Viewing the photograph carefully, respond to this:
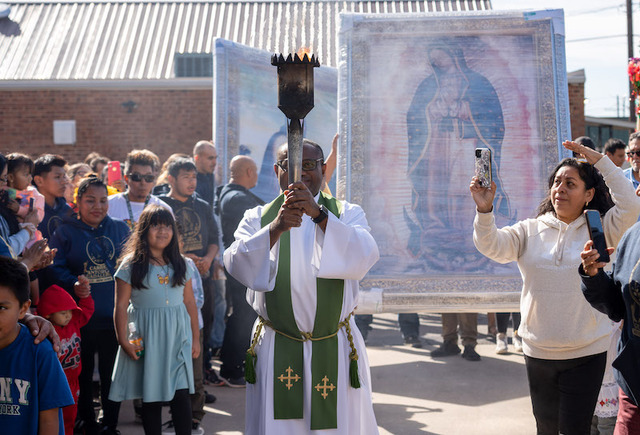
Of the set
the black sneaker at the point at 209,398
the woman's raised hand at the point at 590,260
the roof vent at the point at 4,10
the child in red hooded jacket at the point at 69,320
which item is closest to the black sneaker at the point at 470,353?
the black sneaker at the point at 209,398

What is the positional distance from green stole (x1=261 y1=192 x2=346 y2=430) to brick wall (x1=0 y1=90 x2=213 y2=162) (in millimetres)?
12041

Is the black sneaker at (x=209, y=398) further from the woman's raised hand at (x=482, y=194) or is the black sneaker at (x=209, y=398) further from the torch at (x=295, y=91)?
the torch at (x=295, y=91)

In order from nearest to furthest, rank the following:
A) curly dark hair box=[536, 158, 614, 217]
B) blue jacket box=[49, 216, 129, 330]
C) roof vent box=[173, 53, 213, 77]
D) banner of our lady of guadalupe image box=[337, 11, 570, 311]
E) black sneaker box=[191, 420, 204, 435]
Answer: curly dark hair box=[536, 158, 614, 217] < blue jacket box=[49, 216, 129, 330] < black sneaker box=[191, 420, 204, 435] < banner of our lady of guadalupe image box=[337, 11, 570, 311] < roof vent box=[173, 53, 213, 77]

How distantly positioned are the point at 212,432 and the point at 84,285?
Answer: 147 cm

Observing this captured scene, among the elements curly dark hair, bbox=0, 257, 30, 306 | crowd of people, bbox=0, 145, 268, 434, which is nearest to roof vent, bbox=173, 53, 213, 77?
crowd of people, bbox=0, 145, 268, 434

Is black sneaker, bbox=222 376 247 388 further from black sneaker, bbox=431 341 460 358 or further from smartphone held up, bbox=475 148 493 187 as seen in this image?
smartphone held up, bbox=475 148 493 187

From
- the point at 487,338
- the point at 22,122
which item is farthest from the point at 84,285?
the point at 22,122

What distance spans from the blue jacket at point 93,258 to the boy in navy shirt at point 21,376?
2.30 meters

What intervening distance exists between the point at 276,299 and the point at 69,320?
1842mm

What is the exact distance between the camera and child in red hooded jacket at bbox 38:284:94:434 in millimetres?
4793

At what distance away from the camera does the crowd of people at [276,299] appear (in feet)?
10.6

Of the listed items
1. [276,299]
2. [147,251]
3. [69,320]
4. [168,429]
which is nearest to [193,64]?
[168,429]

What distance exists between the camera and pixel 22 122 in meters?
15.8

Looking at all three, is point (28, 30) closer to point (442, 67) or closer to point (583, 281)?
point (442, 67)
